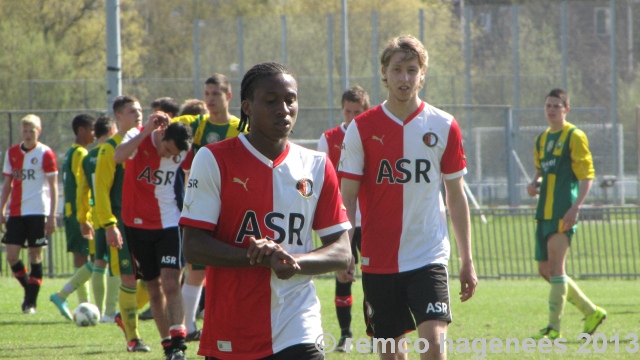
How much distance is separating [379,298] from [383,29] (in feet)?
104

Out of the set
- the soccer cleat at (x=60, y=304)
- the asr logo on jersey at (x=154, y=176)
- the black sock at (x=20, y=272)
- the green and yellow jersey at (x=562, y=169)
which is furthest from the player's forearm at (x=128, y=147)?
the black sock at (x=20, y=272)

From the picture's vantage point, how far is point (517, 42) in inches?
1324

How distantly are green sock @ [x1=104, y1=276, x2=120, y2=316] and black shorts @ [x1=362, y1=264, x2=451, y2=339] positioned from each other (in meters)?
5.24

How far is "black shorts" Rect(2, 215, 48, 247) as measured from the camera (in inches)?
476

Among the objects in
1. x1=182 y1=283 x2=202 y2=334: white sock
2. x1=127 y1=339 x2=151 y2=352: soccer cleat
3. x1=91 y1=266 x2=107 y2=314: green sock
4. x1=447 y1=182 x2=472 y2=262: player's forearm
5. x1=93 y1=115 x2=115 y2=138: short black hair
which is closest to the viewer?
x1=447 y1=182 x2=472 y2=262: player's forearm

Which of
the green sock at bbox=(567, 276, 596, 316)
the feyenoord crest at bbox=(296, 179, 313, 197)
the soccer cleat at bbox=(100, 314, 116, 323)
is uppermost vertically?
the feyenoord crest at bbox=(296, 179, 313, 197)

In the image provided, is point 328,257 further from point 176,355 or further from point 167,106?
point 167,106

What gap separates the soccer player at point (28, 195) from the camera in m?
12.0

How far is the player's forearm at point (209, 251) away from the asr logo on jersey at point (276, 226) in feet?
0.45

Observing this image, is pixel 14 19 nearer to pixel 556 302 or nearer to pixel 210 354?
pixel 556 302

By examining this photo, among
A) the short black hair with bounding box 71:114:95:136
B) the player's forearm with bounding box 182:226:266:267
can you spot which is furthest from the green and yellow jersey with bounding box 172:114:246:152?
the player's forearm with bounding box 182:226:266:267

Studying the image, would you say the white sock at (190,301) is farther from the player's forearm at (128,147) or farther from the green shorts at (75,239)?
the green shorts at (75,239)

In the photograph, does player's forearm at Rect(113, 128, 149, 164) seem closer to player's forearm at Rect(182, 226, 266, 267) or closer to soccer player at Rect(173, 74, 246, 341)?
soccer player at Rect(173, 74, 246, 341)

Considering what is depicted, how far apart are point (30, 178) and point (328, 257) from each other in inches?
357
